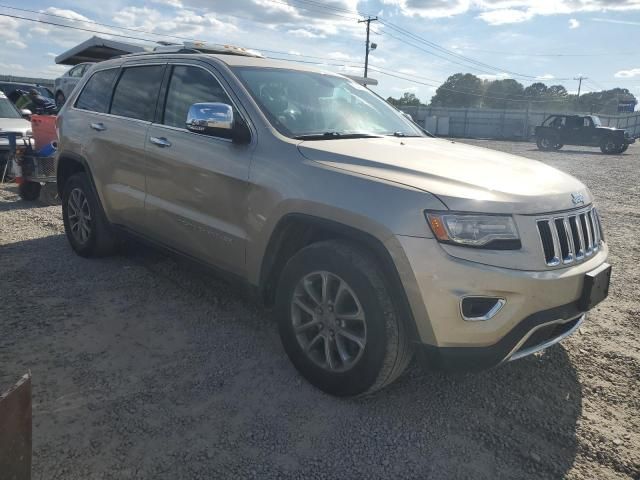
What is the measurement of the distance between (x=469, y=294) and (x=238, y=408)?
53.7 inches

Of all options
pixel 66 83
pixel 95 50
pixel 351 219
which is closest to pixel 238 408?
pixel 351 219

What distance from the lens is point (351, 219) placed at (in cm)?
263

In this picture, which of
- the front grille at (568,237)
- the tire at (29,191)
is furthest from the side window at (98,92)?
the front grille at (568,237)

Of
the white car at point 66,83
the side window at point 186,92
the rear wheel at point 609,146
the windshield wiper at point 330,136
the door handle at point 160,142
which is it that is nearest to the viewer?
the windshield wiper at point 330,136

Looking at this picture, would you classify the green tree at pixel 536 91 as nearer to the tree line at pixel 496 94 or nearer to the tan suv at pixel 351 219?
the tree line at pixel 496 94

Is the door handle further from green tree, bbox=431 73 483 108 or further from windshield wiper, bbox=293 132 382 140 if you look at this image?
green tree, bbox=431 73 483 108

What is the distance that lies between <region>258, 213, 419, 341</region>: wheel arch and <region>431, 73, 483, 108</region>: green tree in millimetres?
88303

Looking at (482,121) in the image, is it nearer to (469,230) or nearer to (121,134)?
(121,134)

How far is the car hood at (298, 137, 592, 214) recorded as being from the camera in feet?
8.09

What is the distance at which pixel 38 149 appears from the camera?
812cm

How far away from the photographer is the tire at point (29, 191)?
26.0 feet

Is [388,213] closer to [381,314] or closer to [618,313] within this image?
[381,314]

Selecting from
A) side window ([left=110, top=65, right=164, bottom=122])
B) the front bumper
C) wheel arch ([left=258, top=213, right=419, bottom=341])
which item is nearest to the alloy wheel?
wheel arch ([left=258, top=213, right=419, bottom=341])

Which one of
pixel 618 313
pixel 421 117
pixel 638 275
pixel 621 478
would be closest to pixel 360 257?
pixel 621 478
